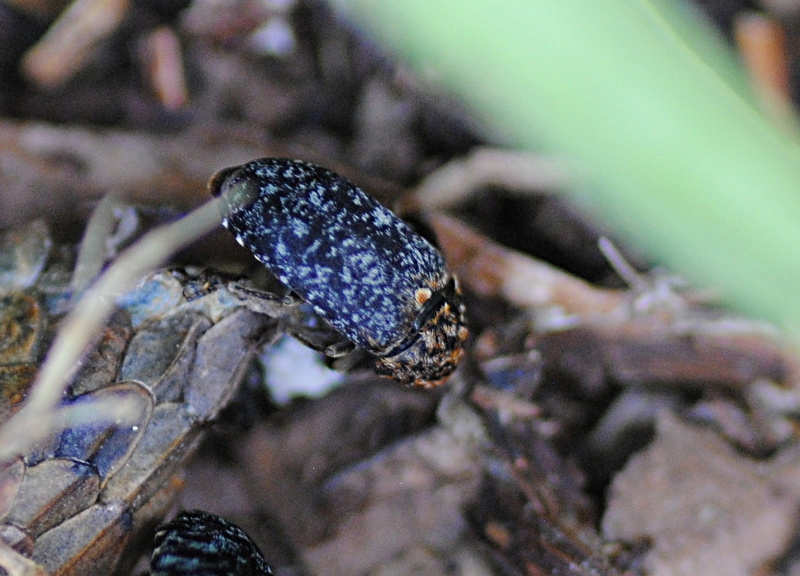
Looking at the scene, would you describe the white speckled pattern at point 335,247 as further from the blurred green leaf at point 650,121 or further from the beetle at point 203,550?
the beetle at point 203,550

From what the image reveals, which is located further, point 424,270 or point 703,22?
point 703,22

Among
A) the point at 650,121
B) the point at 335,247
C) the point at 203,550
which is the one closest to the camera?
the point at 650,121

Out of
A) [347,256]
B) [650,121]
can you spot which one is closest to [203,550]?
[347,256]

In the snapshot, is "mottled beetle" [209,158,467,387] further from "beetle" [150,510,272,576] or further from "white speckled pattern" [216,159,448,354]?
"beetle" [150,510,272,576]

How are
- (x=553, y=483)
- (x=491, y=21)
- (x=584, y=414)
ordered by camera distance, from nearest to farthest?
(x=491, y=21) < (x=553, y=483) < (x=584, y=414)

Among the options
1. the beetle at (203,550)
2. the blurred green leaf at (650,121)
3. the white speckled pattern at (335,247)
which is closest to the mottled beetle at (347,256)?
the white speckled pattern at (335,247)

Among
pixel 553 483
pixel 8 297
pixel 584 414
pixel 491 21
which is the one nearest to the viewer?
pixel 491 21

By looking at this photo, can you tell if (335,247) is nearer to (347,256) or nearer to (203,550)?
(347,256)

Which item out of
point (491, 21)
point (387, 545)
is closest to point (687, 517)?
point (387, 545)

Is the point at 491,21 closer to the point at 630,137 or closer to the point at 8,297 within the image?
the point at 630,137
